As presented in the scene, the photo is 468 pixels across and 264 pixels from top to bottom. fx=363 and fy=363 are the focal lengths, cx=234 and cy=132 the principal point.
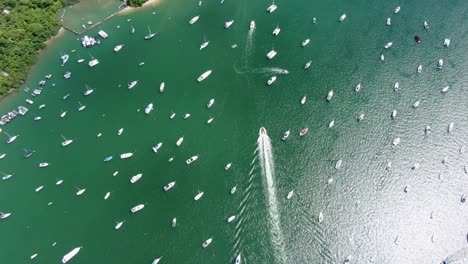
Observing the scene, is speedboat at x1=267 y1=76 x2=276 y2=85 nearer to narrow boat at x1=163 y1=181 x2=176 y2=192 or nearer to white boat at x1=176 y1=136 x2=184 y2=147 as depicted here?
white boat at x1=176 y1=136 x2=184 y2=147

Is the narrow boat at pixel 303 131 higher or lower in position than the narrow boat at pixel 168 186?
higher

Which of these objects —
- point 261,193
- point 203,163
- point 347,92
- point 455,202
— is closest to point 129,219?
point 203,163

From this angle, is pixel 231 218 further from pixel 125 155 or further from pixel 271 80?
pixel 271 80

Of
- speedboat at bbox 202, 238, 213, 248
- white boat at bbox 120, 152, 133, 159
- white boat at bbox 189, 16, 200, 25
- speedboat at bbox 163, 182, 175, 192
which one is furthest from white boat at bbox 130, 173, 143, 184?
white boat at bbox 189, 16, 200, 25

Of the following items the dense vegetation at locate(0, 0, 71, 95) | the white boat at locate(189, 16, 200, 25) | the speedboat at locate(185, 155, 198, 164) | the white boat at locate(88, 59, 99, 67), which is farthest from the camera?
the white boat at locate(189, 16, 200, 25)

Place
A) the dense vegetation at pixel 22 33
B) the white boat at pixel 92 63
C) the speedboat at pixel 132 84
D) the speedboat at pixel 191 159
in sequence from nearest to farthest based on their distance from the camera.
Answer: the speedboat at pixel 191 159
the speedboat at pixel 132 84
the dense vegetation at pixel 22 33
the white boat at pixel 92 63

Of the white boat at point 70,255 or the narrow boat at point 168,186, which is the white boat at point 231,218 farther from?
the white boat at point 70,255

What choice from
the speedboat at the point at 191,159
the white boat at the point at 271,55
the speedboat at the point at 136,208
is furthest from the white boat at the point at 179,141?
the white boat at the point at 271,55
